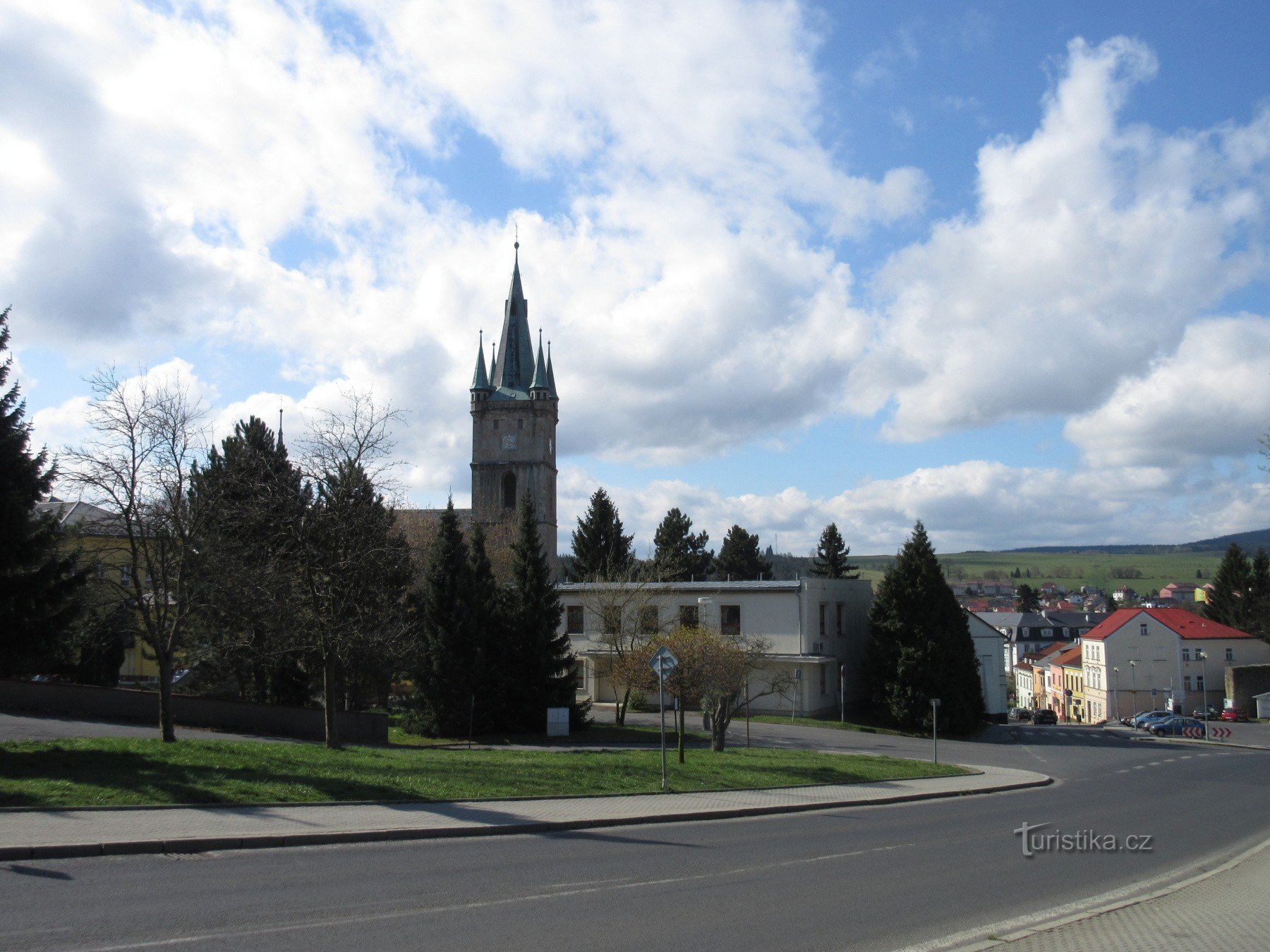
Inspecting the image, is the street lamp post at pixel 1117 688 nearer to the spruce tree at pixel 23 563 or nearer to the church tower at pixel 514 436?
the church tower at pixel 514 436

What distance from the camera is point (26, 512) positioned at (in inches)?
645

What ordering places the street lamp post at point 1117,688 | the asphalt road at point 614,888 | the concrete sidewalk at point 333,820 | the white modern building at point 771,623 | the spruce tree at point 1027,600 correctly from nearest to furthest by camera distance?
the asphalt road at point 614,888 < the concrete sidewalk at point 333,820 < the white modern building at point 771,623 < the street lamp post at point 1117,688 < the spruce tree at point 1027,600

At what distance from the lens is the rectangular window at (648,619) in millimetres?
39938

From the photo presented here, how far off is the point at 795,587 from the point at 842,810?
93.6 ft

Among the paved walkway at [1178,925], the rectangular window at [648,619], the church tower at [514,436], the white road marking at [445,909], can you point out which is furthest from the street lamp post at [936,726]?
the church tower at [514,436]

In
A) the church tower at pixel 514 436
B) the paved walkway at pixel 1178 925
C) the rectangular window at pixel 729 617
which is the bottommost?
the paved walkway at pixel 1178 925

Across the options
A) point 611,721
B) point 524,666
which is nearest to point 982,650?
point 611,721

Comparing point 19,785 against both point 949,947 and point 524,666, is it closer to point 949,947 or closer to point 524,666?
point 949,947

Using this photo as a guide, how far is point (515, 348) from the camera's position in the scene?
289ft

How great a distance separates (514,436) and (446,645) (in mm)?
50245

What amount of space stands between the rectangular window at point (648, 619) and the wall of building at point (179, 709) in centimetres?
1434

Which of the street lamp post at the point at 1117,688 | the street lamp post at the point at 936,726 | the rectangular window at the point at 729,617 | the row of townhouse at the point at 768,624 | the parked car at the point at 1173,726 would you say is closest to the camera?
the street lamp post at the point at 936,726

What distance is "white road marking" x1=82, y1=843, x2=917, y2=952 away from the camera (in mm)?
7795

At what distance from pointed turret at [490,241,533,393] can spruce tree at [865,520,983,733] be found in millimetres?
47674
